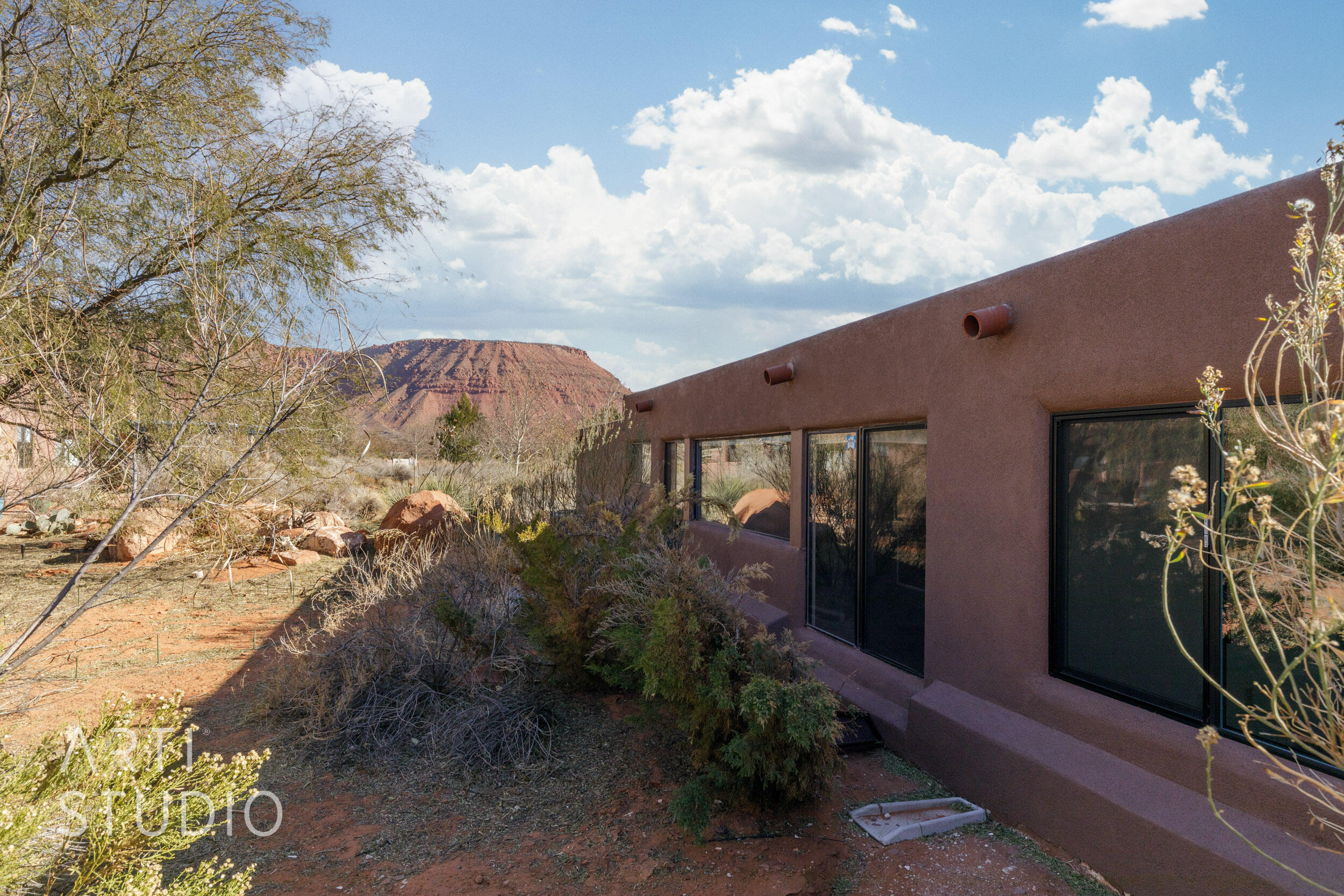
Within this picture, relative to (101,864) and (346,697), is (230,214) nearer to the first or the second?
(346,697)

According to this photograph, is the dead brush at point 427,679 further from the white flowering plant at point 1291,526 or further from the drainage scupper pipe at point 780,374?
the white flowering plant at point 1291,526

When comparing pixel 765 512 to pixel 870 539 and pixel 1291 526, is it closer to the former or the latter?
pixel 870 539

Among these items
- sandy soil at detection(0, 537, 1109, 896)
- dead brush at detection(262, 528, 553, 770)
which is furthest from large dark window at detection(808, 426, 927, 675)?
dead brush at detection(262, 528, 553, 770)

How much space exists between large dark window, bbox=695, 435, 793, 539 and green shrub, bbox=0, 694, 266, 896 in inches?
210

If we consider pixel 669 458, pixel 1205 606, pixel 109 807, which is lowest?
pixel 109 807

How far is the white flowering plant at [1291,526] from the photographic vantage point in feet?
5.00

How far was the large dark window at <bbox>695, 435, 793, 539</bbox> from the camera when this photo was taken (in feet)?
24.5

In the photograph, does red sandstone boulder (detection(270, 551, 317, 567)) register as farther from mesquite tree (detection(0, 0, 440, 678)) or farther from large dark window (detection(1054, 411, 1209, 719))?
large dark window (detection(1054, 411, 1209, 719))

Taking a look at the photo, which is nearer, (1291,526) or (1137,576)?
(1291,526)

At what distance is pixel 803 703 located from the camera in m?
3.64

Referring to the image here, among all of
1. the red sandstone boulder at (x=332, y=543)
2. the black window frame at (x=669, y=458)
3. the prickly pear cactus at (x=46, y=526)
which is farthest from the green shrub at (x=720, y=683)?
the prickly pear cactus at (x=46, y=526)

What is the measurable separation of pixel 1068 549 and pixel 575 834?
3.05 meters

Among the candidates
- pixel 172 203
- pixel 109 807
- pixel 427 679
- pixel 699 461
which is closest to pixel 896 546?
pixel 427 679

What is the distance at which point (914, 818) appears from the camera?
13.2 ft
